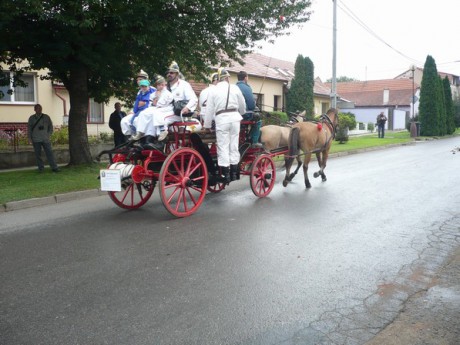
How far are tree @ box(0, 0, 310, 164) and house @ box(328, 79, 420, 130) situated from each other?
1658 inches

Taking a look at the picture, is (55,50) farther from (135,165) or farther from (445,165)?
(445,165)

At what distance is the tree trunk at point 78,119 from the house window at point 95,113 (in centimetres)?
889

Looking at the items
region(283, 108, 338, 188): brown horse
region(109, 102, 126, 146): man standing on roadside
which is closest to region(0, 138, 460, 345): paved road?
region(283, 108, 338, 188): brown horse

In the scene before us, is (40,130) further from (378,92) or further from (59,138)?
(378,92)

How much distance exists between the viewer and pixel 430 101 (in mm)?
36094

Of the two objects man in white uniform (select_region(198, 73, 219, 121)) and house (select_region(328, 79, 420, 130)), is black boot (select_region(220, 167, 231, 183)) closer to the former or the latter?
man in white uniform (select_region(198, 73, 219, 121))

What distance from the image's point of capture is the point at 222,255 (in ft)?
17.4

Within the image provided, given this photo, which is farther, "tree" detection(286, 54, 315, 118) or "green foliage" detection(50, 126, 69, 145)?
"tree" detection(286, 54, 315, 118)

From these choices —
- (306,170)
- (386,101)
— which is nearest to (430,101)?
(386,101)

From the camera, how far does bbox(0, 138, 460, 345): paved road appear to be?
3537mm

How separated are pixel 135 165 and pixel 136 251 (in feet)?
6.30

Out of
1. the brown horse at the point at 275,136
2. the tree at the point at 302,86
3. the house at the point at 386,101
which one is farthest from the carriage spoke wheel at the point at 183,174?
the house at the point at 386,101

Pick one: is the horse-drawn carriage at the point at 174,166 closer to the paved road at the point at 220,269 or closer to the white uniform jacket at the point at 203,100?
the paved road at the point at 220,269

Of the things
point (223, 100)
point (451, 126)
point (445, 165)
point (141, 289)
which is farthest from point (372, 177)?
point (451, 126)
